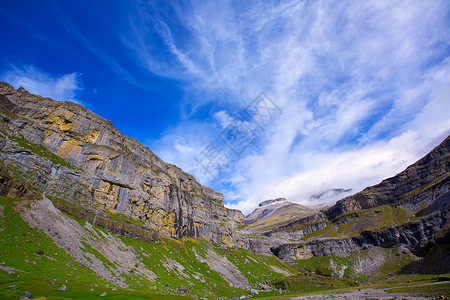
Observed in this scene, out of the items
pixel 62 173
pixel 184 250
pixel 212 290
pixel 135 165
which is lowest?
pixel 212 290

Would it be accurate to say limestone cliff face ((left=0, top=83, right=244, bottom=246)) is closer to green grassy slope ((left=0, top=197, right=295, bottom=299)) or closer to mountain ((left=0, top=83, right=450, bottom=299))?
mountain ((left=0, top=83, right=450, bottom=299))

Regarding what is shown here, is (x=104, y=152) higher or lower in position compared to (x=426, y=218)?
higher

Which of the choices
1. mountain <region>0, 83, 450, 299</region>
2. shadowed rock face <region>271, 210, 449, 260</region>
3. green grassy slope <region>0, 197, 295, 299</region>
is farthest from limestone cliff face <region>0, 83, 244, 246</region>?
shadowed rock face <region>271, 210, 449, 260</region>

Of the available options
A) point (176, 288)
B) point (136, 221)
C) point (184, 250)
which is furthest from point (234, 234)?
point (176, 288)

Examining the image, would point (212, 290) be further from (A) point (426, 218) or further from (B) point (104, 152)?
(A) point (426, 218)

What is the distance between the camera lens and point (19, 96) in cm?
11256

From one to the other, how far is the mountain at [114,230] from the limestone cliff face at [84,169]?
1.62ft

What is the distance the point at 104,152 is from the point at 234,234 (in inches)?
4547

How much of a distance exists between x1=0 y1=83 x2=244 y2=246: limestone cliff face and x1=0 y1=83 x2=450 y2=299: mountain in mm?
493

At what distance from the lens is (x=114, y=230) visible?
270 feet

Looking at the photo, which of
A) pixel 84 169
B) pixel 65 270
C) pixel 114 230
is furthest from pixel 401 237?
pixel 84 169

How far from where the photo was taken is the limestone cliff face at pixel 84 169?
71.2m

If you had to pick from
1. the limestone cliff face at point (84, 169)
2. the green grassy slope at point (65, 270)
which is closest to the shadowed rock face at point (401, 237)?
the limestone cliff face at point (84, 169)

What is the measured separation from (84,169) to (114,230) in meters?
33.5
